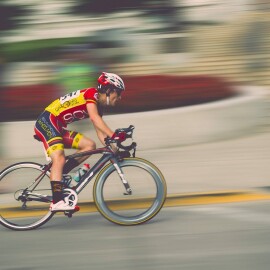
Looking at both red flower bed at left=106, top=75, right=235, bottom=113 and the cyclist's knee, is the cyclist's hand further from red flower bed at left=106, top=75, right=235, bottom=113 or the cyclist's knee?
red flower bed at left=106, top=75, right=235, bottom=113

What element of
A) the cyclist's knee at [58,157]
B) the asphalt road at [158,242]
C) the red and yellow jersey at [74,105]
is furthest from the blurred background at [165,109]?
the red and yellow jersey at [74,105]

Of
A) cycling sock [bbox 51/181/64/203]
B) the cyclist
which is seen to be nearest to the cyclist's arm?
the cyclist

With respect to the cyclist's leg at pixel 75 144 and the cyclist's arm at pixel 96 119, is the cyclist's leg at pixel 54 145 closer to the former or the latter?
the cyclist's leg at pixel 75 144

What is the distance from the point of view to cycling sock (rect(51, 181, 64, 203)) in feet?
24.6

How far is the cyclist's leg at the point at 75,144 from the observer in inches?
300

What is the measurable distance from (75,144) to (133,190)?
2.15 feet

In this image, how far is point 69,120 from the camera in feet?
25.0

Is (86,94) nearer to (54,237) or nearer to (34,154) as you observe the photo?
(54,237)

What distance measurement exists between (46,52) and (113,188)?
687 cm

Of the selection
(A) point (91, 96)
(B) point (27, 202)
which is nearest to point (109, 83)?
(A) point (91, 96)

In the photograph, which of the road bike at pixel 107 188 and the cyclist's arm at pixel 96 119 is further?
the road bike at pixel 107 188

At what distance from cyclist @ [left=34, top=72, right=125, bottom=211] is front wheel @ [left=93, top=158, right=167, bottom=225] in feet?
0.90

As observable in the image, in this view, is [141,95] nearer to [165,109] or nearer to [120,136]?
[165,109]

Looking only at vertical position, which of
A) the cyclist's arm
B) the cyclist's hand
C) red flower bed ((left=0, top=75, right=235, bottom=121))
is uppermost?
red flower bed ((left=0, top=75, right=235, bottom=121))
